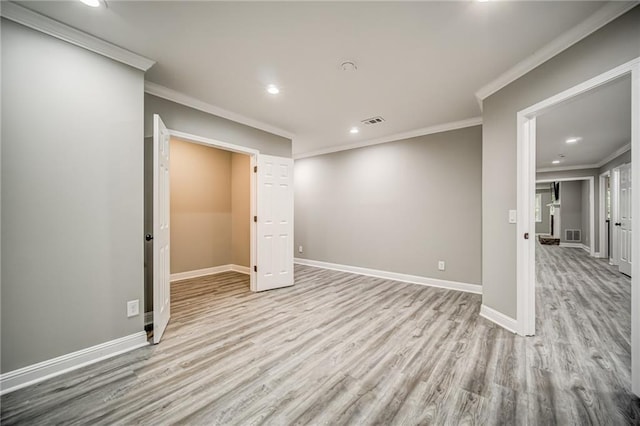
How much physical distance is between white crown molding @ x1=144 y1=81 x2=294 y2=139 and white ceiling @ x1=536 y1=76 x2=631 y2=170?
3618mm

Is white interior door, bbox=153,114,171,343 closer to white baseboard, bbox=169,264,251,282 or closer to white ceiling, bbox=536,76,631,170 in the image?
white baseboard, bbox=169,264,251,282

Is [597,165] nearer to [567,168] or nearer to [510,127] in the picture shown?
[567,168]

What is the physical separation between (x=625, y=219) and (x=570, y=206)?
5.94m

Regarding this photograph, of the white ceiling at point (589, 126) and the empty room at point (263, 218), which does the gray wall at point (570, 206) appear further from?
the empty room at point (263, 218)

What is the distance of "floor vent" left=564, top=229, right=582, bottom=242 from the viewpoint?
9773 mm

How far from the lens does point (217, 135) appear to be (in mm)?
3547

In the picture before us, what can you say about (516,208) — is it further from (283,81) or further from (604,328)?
(283,81)

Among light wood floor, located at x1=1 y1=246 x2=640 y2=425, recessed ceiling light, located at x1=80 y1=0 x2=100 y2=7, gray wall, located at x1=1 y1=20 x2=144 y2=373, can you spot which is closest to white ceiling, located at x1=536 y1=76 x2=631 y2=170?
light wood floor, located at x1=1 y1=246 x2=640 y2=425

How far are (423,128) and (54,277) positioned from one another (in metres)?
5.02

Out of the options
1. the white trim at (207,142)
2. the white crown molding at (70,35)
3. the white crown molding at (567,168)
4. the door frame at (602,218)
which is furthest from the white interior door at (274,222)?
the white crown molding at (567,168)

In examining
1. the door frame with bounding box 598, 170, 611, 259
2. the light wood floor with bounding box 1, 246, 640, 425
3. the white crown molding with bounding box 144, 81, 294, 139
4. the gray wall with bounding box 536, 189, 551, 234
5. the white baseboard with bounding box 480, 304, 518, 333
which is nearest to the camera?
the light wood floor with bounding box 1, 246, 640, 425

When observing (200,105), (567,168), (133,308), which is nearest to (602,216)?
(567,168)

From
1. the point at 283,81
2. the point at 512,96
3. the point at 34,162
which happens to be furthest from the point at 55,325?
the point at 512,96

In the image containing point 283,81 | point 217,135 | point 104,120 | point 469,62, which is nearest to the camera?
point 104,120
